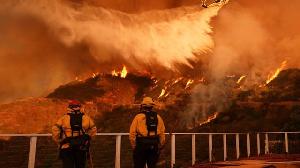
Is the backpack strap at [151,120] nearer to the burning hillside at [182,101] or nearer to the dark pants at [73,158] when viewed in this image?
the dark pants at [73,158]

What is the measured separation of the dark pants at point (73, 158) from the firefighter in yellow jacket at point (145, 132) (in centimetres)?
95

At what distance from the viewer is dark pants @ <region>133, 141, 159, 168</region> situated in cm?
742

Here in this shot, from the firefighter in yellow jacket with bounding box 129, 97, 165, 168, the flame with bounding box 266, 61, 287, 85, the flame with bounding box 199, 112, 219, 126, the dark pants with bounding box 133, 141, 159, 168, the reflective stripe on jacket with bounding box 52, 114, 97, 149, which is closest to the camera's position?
the reflective stripe on jacket with bounding box 52, 114, 97, 149

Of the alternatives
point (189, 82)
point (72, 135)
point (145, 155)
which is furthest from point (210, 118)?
point (72, 135)

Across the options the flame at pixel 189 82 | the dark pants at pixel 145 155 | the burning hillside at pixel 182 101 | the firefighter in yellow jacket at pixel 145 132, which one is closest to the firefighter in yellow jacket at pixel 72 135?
the firefighter in yellow jacket at pixel 145 132

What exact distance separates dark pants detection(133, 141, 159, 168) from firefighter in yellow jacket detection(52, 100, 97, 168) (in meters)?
1.04

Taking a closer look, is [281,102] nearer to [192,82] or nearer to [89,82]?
[192,82]

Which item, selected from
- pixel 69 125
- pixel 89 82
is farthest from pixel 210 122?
pixel 69 125

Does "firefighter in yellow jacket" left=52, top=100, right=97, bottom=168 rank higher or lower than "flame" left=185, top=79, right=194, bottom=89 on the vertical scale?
lower

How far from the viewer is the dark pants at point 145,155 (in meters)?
7.42

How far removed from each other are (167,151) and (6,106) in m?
53.1

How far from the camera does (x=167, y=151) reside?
39562 mm

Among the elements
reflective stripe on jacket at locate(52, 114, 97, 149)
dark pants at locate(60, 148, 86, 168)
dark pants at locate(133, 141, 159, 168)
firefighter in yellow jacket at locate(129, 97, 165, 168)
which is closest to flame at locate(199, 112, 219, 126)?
→ dark pants at locate(133, 141, 159, 168)

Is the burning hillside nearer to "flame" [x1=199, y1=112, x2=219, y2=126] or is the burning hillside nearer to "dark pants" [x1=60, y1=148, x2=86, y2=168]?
"flame" [x1=199, y1=112, x2=219, y2=126]
